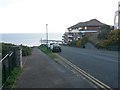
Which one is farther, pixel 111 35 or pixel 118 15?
pixel 118 15

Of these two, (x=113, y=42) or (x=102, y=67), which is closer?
(x=102, y=67)

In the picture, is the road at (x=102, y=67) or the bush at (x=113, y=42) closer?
the road at (x=102, y=67)

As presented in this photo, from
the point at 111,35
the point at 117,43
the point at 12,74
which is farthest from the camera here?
the point at 111,35

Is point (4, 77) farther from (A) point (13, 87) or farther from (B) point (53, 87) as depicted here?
(B) point (53, 87)

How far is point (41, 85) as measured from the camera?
38.3ft

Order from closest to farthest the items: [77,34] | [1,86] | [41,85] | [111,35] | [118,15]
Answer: [1,86], [41,85], [111,35], [118,15], [77,34]

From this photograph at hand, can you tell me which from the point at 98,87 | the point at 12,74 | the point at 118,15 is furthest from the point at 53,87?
the point at 118,15

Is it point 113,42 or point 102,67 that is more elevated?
point 113,42

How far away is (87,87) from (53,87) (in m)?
1.18

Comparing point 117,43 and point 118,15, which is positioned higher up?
point 118,15

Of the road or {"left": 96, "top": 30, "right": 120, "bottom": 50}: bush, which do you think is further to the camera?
{"left": 96, "top": 30, "right": 120, "bottom": 50}: bush

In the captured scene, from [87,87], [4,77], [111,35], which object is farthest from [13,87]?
[111,35]

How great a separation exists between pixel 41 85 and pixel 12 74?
3089 mm

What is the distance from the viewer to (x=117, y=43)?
56906mm
